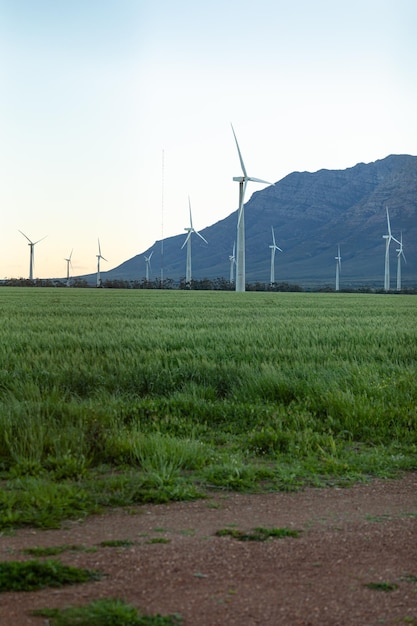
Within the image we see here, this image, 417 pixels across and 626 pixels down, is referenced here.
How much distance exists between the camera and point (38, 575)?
562 cm

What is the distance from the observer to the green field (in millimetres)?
8367

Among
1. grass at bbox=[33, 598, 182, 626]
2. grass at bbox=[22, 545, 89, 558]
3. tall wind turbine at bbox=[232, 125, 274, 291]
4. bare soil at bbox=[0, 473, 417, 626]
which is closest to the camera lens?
grass at bbox=[33, 598, 182, 626]

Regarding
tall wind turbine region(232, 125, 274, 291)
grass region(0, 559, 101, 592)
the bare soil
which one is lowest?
the bare soil

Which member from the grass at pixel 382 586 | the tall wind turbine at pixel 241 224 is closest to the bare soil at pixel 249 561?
the grass at pixel 382 586

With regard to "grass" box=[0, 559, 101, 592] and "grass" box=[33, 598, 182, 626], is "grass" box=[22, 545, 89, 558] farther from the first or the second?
"grass" box=[33, 598, 182, 626]

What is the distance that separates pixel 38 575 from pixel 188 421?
6.18m

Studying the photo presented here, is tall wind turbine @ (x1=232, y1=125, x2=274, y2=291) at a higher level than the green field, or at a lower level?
higher

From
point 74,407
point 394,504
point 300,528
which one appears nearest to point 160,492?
point 300,528

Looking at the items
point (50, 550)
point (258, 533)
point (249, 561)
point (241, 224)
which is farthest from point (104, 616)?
point (241, 224)

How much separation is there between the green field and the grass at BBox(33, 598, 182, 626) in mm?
1959

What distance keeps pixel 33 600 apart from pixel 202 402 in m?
7.46

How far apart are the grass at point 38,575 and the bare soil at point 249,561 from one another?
10 cm

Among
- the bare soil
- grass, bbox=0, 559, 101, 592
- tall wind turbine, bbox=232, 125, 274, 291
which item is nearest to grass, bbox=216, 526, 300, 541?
the bare soil

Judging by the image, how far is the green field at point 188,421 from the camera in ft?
27.5
